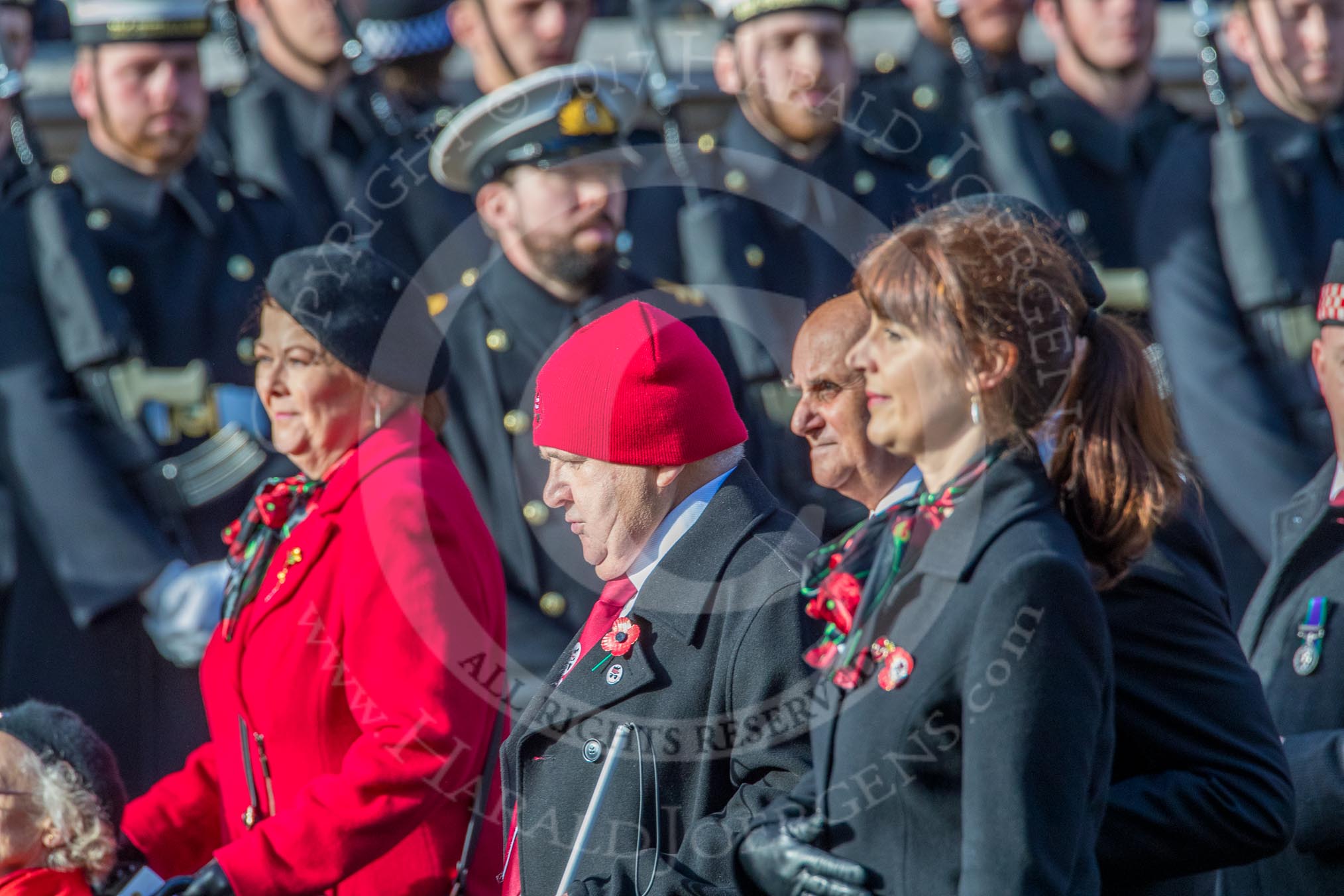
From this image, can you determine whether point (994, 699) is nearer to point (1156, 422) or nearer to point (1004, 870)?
point (1004, 870)

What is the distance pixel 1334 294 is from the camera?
121 inches

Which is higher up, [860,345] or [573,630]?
[860,345]

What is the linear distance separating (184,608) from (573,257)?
1.29m

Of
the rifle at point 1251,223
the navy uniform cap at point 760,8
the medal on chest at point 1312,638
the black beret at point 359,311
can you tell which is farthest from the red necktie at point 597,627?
the rifle at point 1251,223

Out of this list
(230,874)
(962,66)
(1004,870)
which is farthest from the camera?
(962,66)

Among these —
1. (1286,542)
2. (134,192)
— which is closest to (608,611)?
(1286,542)

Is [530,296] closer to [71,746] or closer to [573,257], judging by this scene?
[573,257]

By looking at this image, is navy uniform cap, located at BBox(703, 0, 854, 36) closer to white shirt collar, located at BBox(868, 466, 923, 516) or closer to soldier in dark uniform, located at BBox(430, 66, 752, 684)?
soldier in dark uniform, located at BBox(430, 66, 752, 684)

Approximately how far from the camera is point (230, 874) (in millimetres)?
2607

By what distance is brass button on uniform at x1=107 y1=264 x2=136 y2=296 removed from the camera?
15.5 ft

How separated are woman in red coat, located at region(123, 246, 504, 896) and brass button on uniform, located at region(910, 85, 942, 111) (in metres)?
3.26

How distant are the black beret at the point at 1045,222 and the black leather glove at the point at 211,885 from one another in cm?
140

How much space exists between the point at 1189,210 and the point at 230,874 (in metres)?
4.06

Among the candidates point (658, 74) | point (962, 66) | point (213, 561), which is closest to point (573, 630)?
point (213, 561)
